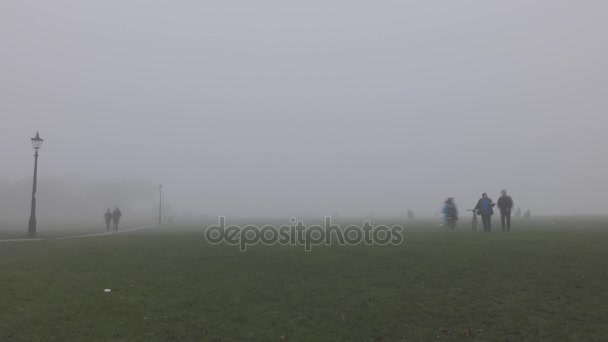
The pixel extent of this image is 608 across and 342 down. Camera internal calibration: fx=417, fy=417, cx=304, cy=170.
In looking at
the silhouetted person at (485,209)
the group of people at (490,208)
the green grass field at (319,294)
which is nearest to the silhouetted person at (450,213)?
the group of people at (490,208)

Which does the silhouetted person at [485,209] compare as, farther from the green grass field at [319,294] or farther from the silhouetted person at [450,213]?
the green grass field at [319,294]

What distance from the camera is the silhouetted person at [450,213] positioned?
2800 centimetres

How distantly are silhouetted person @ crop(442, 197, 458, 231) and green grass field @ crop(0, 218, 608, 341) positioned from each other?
8.56 metres

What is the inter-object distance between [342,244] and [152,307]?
10.5 meters

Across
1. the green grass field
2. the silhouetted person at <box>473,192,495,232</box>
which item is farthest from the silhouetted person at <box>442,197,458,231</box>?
the green grass field

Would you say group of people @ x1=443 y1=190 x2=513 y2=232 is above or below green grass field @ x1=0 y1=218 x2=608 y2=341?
above

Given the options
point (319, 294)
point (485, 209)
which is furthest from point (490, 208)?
point (319, 294)

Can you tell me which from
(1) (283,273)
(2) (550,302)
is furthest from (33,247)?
(2) (550,302)

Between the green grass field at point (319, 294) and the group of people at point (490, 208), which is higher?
the group of people at point (490, 208)

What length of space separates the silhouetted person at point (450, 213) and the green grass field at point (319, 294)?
8.56 metres

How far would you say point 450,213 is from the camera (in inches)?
1109

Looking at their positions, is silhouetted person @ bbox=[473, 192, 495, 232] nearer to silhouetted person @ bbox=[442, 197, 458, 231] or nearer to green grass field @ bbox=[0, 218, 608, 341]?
silhouetted person @ bbox=[442, 197, 458, 231]

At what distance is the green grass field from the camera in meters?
10.8

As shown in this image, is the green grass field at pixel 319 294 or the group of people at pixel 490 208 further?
the group of people at pixel 490 208
